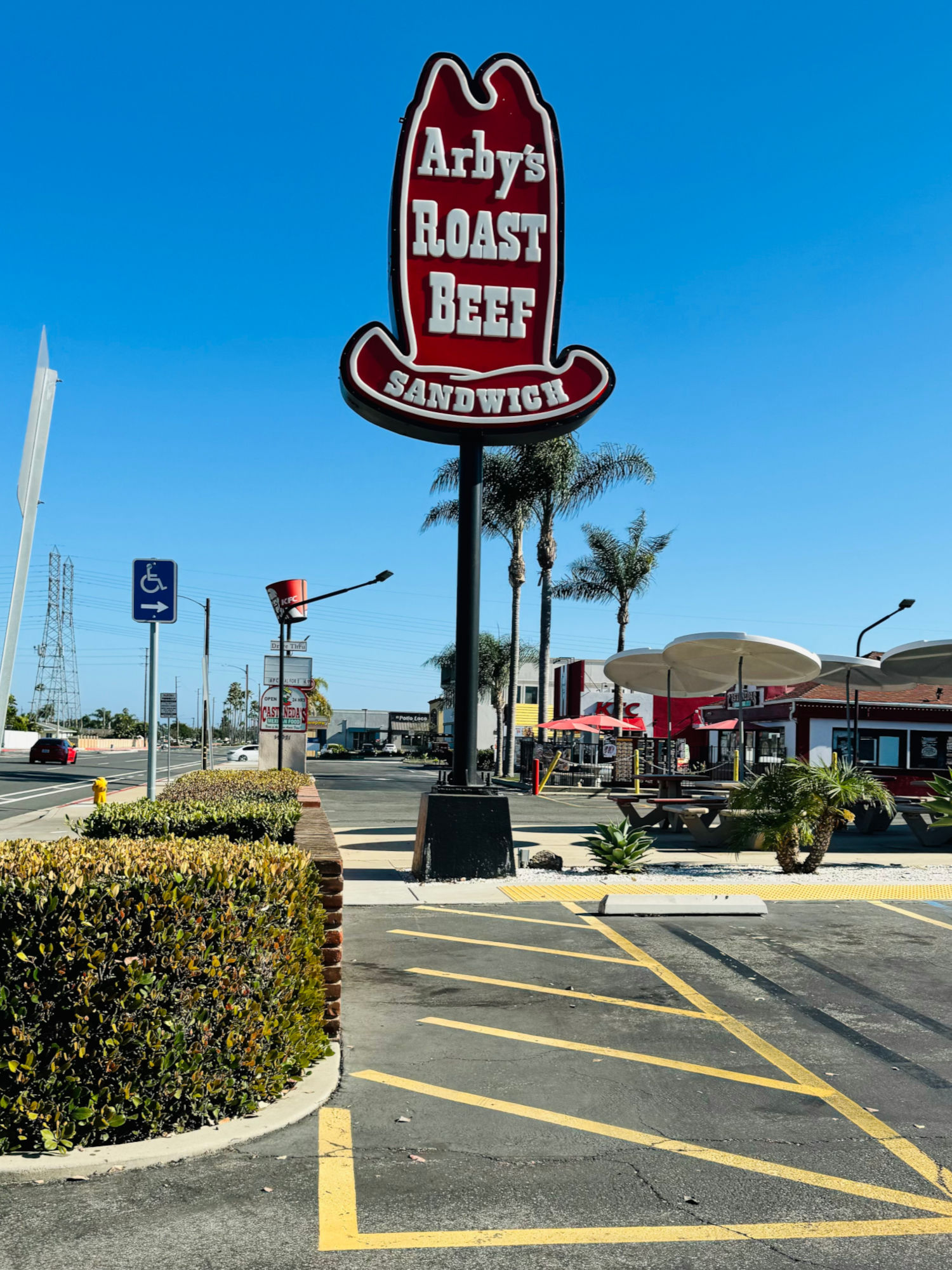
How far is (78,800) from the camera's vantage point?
28656mm

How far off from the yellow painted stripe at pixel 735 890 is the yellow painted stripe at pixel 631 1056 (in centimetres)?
476

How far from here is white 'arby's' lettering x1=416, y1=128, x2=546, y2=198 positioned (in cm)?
1285

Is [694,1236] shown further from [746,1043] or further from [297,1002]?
[746,1043]

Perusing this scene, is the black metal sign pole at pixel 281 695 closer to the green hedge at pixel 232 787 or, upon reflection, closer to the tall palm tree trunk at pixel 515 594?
the green hedge at pixel 232 787

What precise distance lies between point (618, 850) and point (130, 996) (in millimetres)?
9790

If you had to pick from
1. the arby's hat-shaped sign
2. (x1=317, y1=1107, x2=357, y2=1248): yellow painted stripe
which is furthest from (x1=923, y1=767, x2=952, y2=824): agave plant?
(x1=317, y1=1107, x2=357, y2=1248): yellow painted stripe

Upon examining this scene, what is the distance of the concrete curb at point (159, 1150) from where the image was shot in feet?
13.5

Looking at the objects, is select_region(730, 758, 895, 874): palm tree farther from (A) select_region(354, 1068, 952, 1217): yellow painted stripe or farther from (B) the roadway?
(B) the roadway

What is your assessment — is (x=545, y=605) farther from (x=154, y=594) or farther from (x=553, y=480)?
(x=154, y=594)

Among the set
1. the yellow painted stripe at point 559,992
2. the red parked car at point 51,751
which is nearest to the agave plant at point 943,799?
the yellow painted stripe at point 559,992

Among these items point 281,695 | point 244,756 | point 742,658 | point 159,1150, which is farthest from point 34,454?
point 244,756

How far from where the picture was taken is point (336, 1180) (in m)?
4.21

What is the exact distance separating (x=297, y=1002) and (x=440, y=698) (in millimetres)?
110779

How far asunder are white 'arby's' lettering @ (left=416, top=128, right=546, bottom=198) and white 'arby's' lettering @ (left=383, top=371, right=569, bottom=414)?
2.44 metres
